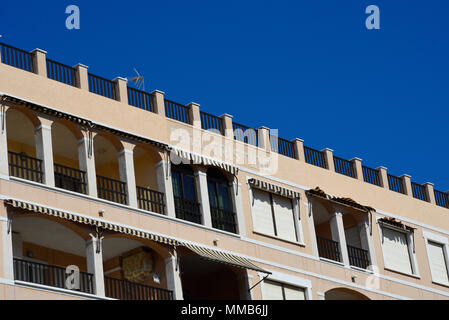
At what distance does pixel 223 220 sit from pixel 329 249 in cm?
568

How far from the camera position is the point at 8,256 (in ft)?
123

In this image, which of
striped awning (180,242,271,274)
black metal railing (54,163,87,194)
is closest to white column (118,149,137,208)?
black metal railing (54,163,87,194)

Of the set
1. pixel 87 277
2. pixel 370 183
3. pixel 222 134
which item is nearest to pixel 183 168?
pixel 222 134

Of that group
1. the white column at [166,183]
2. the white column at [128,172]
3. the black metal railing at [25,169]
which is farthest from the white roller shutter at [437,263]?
the black metal railing at [25,169]

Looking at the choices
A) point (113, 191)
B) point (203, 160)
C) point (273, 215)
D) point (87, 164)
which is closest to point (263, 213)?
point (273, 215)

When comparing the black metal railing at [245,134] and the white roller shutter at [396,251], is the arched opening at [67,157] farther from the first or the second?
the white roller shutter at [396,251]

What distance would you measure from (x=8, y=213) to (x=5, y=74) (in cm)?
470

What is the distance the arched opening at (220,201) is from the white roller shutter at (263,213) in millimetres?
1124

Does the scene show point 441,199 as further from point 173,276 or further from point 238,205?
point 173,276

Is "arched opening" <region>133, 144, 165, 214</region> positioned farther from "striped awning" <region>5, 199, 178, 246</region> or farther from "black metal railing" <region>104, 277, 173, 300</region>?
"black metal railing" <region>104, 277, 173, 300</region>

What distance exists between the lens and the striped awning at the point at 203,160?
44353 mm

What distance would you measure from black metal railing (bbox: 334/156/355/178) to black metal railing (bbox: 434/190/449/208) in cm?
542

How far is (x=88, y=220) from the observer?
1576 inches

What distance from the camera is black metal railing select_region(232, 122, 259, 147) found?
4741cm
